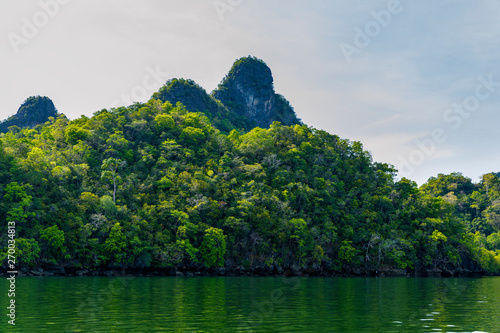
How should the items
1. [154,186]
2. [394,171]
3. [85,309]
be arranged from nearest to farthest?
[85,309] < [154,186] < [394,171]

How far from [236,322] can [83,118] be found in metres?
69.7

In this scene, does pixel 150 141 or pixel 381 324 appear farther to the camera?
pixel 150 141

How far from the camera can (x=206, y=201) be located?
6128 centimetres

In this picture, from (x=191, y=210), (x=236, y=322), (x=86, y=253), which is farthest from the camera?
(x=191, y=210)

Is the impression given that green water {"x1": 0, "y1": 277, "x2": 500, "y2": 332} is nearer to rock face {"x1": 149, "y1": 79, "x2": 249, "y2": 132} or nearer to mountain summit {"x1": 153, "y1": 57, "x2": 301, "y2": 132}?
rock face {"x1": 149, "y1": 79, "x2": 249, "y2": 132}

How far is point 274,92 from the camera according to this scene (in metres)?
151

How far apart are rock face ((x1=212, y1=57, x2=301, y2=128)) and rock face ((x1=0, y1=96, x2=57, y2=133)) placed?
177 ft

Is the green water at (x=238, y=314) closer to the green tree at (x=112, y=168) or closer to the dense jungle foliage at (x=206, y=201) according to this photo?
the dense jungle foliage at (x=206, y=201)

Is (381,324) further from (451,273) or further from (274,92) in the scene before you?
(274,92)

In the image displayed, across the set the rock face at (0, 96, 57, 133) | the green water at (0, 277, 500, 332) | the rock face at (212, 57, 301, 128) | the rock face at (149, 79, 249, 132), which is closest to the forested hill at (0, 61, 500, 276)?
the rock face at (149, 79, 249, 132)

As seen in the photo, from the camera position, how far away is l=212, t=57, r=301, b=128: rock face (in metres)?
144

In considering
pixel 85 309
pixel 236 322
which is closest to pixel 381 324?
pixel 236 322

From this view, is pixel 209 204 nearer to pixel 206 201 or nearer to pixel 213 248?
pixel 206 201

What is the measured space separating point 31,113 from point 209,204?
82.0 m
